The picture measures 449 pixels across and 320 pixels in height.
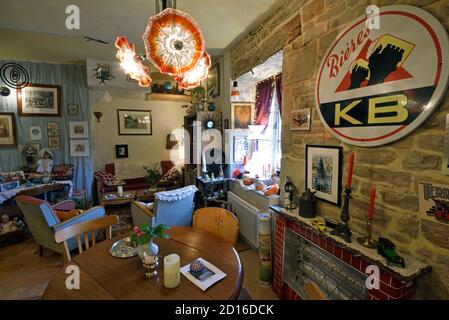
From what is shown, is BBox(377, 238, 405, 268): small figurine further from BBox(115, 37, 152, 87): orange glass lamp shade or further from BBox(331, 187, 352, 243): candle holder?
BBox(115, 37, 152, 87): orange glass lamp shade

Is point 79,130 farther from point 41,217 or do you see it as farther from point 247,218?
point 247,218

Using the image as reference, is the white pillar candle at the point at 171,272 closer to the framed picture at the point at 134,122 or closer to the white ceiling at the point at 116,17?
the white ceiling at the point at 116,17

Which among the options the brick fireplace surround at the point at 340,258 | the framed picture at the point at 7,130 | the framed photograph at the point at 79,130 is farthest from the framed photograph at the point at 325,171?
the framed picture at the point at 7,130

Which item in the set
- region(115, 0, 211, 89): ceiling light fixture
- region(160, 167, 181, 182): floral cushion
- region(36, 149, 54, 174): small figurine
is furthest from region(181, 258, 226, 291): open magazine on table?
region(36, 149, 54, 174): small figurine

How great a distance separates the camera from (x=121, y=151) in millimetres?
5270

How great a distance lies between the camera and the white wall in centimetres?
504

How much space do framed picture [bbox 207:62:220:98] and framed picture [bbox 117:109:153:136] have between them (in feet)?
6.89

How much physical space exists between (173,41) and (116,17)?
1.59 m

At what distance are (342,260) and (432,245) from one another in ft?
1.53

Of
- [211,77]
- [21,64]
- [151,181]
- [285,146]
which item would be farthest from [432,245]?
[21,64]

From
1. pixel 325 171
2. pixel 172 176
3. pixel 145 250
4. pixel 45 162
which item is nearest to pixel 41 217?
pixel 145 250

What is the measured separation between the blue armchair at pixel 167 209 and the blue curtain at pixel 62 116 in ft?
7.58

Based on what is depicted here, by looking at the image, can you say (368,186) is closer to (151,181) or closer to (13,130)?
(151,181)

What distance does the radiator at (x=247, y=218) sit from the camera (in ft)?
8.71
